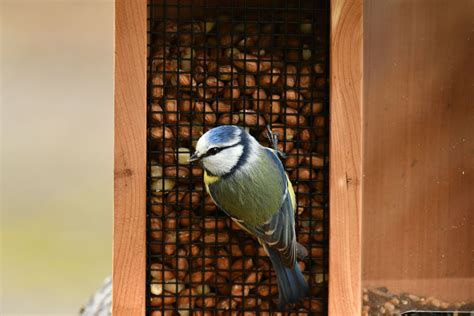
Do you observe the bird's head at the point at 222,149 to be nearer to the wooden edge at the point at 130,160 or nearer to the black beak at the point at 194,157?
the black beak at the point at 194,157

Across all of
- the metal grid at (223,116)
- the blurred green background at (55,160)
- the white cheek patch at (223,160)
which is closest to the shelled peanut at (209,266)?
the metal grid at (223,116)

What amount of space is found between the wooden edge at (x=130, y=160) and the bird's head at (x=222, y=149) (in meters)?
0.15

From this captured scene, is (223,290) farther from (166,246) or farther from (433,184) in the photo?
(433,184)

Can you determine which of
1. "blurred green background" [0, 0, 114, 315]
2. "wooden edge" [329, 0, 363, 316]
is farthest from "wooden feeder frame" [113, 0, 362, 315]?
"blurred green background" [0, 0, 114, 315]

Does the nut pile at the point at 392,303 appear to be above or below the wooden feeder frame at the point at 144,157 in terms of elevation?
below

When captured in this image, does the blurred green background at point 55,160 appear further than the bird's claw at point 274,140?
Yes

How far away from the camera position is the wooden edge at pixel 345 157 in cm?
175

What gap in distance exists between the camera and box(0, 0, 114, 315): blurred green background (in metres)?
3.53

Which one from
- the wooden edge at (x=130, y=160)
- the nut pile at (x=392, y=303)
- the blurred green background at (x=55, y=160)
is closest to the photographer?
the wooden edge at (x=130, y=160)

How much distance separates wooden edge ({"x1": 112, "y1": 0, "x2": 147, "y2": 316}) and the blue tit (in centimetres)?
14

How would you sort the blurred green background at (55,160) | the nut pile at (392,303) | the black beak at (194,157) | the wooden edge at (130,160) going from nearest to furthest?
the black beak at (194,157) < the wooden edge at (130,160) < the nut pile at (392,303) < the blurred green background at (55,160)

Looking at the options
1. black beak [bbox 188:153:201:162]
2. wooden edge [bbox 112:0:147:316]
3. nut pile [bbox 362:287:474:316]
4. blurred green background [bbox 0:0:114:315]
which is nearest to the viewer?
black beak [bbox 188:153:201:162]

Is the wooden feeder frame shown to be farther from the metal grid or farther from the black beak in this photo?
the black beak

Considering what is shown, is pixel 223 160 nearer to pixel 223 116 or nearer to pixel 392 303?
pixel 223 116
